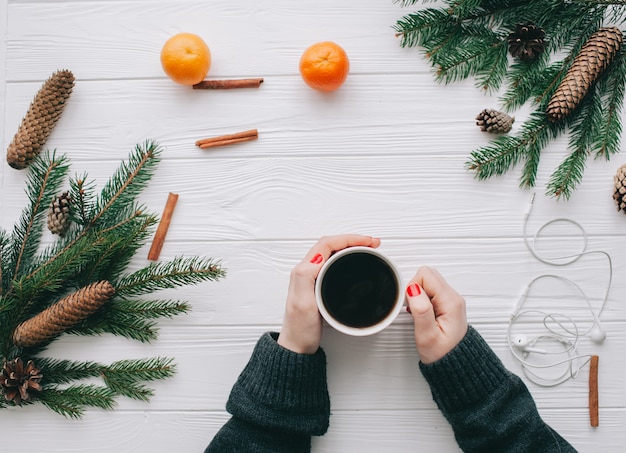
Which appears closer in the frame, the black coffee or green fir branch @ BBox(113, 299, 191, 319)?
the black coffee

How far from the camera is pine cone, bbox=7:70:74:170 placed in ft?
3.21

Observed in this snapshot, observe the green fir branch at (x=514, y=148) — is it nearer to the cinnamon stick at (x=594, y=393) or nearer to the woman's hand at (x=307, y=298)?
the woman's hand at (x=307, y=298)

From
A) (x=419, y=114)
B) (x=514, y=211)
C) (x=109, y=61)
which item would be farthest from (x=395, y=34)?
(x=109, y=61)

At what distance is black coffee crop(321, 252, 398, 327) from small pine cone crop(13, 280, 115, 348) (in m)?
0.39

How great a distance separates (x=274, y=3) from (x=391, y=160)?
0.37 meters

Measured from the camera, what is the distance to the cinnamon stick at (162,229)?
98 cm

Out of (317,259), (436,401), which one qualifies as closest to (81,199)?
(317,259)

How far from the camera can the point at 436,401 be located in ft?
3.00

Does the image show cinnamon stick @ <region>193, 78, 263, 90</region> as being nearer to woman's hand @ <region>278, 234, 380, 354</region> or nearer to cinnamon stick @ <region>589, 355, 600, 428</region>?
woman's hand @ <region>278, 234, 380, 354</region>

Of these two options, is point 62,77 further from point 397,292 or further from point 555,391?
point 555,391

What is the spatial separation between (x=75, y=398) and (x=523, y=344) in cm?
Answer: 83

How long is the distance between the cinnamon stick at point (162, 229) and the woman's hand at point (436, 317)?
46 cm

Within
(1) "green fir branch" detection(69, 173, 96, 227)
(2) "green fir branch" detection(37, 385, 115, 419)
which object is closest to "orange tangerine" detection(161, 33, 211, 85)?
(1) "green fir branch" detection(69, 173, 96, 227)

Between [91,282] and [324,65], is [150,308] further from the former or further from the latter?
[324,65]
